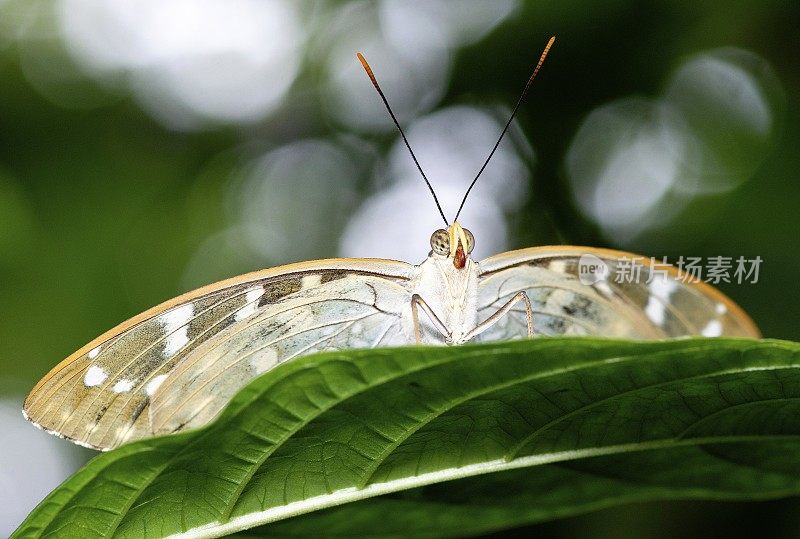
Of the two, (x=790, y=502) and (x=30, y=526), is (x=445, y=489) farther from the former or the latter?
(x=790, y=502)

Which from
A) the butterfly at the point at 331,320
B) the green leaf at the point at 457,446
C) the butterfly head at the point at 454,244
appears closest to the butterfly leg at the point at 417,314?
the butterfly at the point at 331,320

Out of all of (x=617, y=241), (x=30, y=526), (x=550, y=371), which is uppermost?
(x=617, y=241)

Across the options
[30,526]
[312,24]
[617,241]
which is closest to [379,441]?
[30,526]

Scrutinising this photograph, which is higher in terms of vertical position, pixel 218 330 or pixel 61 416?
pixel 218 330

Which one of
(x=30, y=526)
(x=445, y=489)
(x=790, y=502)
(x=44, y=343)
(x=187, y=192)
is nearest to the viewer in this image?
(x=30, y=526)

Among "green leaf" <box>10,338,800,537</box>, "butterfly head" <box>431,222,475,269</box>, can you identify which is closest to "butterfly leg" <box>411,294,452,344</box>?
"butterfly head" <box>431,222,475,269</box>

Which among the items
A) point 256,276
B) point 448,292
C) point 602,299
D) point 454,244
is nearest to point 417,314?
point 448,292

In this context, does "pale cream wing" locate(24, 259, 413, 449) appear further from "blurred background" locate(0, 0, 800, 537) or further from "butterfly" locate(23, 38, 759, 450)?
"blurred background" locate(0, 0, 800, 537)

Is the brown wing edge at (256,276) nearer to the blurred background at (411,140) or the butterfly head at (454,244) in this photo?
the butterfly head at (454,244)
